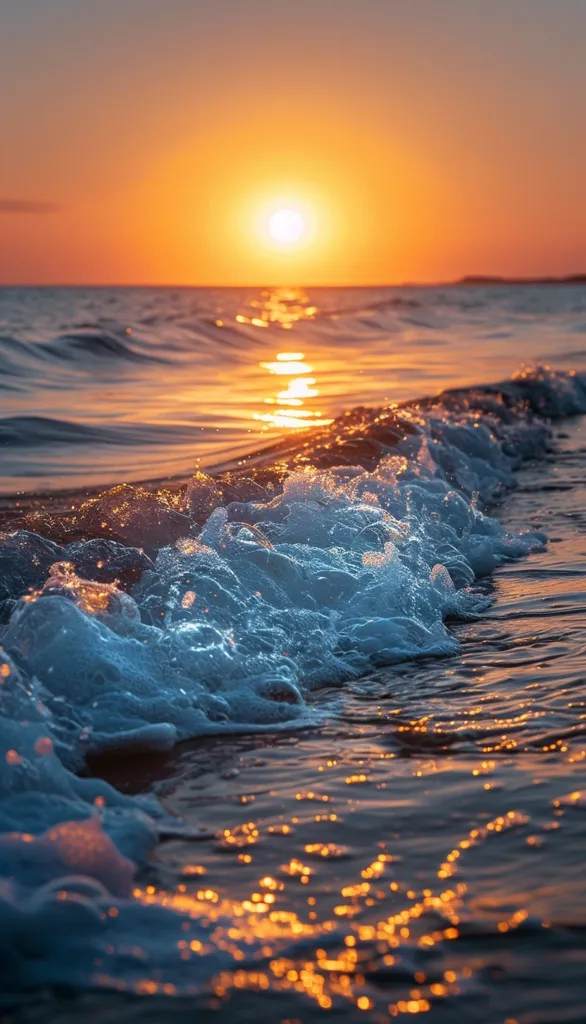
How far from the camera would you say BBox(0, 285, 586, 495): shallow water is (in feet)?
35.3

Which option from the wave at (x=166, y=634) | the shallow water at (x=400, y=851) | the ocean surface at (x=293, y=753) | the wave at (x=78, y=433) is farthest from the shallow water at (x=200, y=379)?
the shallow water at (x=400, y=851)

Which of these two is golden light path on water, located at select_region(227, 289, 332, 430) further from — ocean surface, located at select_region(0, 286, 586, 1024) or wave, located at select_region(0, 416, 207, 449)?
ocean surface, located at select_region(0, 286, 586, 1024)

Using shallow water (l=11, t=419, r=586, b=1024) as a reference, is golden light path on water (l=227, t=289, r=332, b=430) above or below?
above

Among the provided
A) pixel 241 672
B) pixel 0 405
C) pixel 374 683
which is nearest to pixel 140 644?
pixel 241 672

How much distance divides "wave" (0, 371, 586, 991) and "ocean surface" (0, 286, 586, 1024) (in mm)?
11

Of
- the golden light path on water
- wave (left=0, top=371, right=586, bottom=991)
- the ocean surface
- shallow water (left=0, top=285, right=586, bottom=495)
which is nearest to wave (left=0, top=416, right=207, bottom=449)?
shallow water (left=0, top=285, right=586, bottom=495)

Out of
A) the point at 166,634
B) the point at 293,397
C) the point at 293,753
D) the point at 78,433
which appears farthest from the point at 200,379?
the point at 293,753

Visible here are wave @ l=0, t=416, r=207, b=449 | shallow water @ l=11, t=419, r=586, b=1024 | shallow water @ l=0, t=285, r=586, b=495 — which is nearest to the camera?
shallow water @ l=11, t=419, r=586, b=1024

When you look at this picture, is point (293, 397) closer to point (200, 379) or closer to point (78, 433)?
point (200, 379)

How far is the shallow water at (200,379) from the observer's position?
35.3 feet

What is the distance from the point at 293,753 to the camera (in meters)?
3.57

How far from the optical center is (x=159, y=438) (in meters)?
11.8

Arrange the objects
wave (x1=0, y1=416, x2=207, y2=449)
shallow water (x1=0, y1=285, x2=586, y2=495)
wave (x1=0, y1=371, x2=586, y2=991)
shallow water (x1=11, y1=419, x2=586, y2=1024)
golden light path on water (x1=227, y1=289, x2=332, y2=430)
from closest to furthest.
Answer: shallow water (x1=11, y1=419, x2=586, y2=1024) < wave (x1=0, y1=371, x2=586, y2=991) < shallow water (x1=0, y1=285, x2=586, y2=495) < wave (x1=0, y1=416, x2=207, y2=449) < golden light path on water (x1=227, y1=289, x2=332, y2=430)

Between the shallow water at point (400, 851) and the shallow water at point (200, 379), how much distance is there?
17.8 feet
